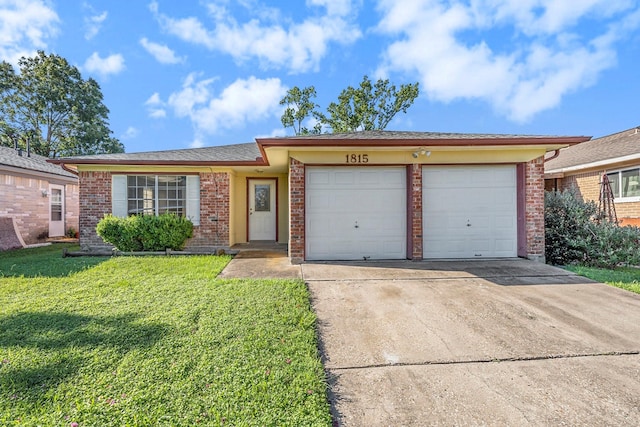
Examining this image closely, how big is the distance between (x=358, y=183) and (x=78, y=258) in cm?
716

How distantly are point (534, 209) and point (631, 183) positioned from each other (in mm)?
5514

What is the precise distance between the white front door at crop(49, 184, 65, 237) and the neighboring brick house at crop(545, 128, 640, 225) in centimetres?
1975

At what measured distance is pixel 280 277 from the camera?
574 cm

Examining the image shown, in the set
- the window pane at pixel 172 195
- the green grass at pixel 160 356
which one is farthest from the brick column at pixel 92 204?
the green grass at pixel 160 356

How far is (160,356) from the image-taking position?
284 centimetres

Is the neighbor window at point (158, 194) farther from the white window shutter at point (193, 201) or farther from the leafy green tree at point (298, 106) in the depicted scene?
the leafy green tree at point (298, 106)

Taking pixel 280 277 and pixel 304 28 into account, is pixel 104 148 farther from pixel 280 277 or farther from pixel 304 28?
pixel 280 277

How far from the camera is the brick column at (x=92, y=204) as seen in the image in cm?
898

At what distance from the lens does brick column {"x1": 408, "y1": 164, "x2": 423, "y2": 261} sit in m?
7.25

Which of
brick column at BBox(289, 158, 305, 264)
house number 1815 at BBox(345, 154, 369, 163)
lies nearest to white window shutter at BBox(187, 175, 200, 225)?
brick column at BBox(289, 158, 305, 264)

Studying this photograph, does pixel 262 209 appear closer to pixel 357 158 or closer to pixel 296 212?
pixel 296 212

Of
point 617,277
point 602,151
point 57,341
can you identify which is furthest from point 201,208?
point 602,151

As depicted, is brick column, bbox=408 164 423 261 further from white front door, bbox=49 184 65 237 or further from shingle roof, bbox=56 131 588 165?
white front door, bbox=49 184 65 237

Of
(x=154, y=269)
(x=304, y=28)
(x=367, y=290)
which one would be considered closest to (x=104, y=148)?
(x=304, y=28)
